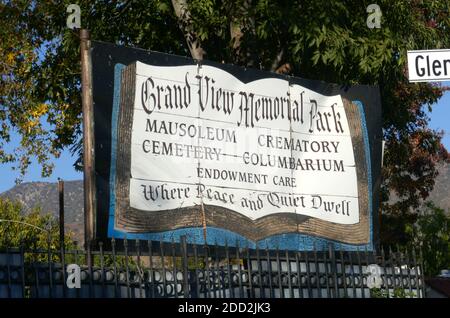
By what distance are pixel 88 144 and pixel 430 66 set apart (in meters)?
4.56

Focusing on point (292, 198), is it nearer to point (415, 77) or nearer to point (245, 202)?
point (245, 202)

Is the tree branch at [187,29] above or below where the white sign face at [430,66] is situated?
above

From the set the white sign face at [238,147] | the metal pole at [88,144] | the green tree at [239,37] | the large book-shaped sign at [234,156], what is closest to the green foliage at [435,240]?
the green tree at [239,37]

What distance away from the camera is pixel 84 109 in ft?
44.6

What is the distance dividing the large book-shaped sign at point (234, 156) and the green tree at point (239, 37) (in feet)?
9.71

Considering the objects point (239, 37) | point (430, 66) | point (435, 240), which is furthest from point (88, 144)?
point (435, 240)

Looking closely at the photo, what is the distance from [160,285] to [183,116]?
2.59m

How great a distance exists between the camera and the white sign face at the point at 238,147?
14.3 meters

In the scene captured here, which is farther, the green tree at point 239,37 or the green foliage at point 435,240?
the green foliage at point 435,240

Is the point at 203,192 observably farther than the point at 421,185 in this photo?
No

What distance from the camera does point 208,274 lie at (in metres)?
13.6

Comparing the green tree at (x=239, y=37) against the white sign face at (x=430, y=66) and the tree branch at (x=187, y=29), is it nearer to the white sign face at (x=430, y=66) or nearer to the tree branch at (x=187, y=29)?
the tree branch at (x=187, y=29)

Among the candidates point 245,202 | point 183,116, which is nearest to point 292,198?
point 245,202

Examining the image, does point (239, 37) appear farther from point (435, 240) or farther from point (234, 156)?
point (435, 240)
